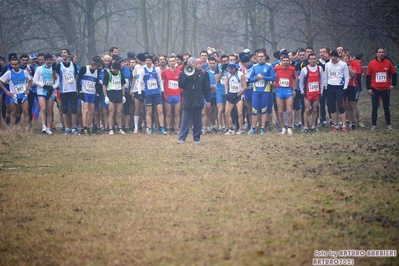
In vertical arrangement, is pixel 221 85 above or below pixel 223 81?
below

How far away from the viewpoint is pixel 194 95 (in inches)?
550

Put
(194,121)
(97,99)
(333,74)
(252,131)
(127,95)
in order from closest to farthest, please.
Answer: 1. (194,121)
2. (333,74)
3. (252,131)
4. (97,99)
5. (127,95)

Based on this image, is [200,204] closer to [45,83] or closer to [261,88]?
[261,88]

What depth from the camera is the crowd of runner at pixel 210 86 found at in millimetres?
15906

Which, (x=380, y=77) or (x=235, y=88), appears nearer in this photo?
(x=380, y=77)

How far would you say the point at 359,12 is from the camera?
20.4 m

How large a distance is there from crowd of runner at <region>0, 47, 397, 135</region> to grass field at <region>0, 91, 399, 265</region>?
10.9 ft

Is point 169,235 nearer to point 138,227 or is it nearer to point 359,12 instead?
point 138,227

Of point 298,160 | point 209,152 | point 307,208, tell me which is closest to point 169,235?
point 307,208

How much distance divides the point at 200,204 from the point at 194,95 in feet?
22.5

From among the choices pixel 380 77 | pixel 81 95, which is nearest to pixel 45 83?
pixel 81 95

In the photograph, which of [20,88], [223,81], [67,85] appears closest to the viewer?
[223,81]

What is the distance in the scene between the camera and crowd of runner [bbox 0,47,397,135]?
52.2 feet

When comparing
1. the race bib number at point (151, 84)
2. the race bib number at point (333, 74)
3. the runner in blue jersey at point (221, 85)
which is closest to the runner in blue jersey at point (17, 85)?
the race bib number at point (151, 84)
